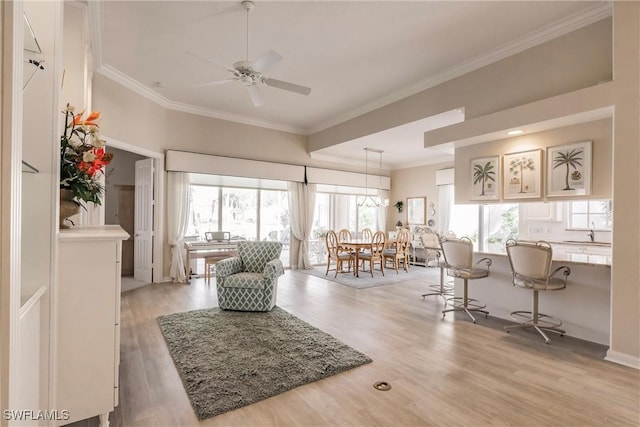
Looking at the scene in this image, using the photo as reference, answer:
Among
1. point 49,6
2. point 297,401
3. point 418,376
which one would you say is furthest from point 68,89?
point 418,376

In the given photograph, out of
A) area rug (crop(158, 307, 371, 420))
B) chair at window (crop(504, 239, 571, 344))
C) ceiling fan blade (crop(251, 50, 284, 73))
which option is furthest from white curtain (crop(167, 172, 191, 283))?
chair at window (crop(504, 239, 571, 344))

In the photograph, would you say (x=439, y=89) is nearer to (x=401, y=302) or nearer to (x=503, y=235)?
(x=401, y=302)

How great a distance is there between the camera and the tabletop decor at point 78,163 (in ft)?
6.34

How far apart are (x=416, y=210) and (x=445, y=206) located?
95 centimetres

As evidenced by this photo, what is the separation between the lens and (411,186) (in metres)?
9.30

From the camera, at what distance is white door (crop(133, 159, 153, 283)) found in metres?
5.79

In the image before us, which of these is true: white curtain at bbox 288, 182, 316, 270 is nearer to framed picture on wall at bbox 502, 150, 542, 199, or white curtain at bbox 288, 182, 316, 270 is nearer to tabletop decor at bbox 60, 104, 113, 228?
framed picture on wall at bbox 502, 150, 542, 199

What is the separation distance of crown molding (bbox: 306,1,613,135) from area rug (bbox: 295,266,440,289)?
336cm

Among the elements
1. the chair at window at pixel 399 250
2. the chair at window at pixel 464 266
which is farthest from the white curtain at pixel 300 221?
the chair at window at pixel 464 266

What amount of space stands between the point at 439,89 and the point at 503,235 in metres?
3.96

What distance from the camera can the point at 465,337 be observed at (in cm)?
339

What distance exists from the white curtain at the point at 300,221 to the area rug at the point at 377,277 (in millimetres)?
441

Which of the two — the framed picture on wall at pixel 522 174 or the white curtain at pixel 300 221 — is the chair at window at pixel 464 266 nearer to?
the framed picture on wall at pixel 522 174

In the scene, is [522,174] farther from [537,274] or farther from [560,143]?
[537,274]
